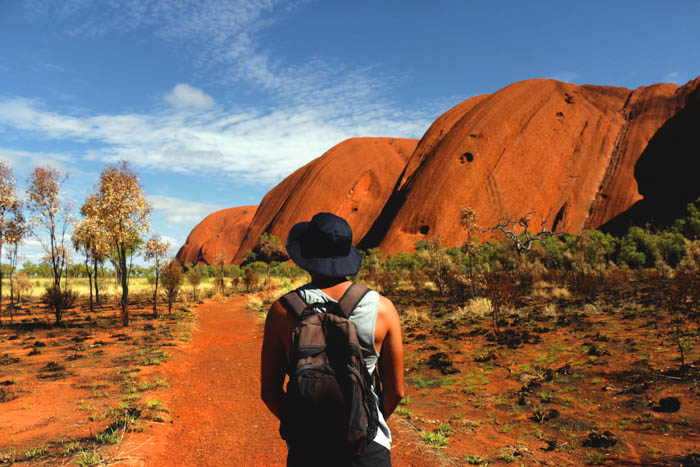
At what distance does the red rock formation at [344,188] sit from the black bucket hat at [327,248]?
5993 cm

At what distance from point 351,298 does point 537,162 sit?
53093mm

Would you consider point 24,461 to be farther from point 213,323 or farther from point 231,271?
point 231,271

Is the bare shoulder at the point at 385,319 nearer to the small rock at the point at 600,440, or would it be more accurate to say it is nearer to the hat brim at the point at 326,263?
the hat brim at the point at 326,263

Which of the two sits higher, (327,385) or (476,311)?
(327,385)

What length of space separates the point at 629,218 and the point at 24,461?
48600mm

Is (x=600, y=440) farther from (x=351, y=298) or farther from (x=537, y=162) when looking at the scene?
(x=537, y=162)

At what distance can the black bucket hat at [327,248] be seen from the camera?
6.05ft

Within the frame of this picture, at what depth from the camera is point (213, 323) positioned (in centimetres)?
1617

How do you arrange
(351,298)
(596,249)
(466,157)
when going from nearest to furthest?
(351,298), (596,249), (466,157)

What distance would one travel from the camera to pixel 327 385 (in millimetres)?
1611

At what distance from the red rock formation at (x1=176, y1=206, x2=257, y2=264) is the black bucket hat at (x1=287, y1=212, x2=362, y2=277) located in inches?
3459

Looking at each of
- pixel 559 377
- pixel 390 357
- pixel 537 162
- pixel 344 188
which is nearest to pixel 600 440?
pixel 559 377

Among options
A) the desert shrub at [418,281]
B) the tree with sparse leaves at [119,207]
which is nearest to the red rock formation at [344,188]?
the desert shrub at [418,281]

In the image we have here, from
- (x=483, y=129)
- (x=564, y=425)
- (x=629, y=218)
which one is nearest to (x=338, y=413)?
(x=564, y=425)
